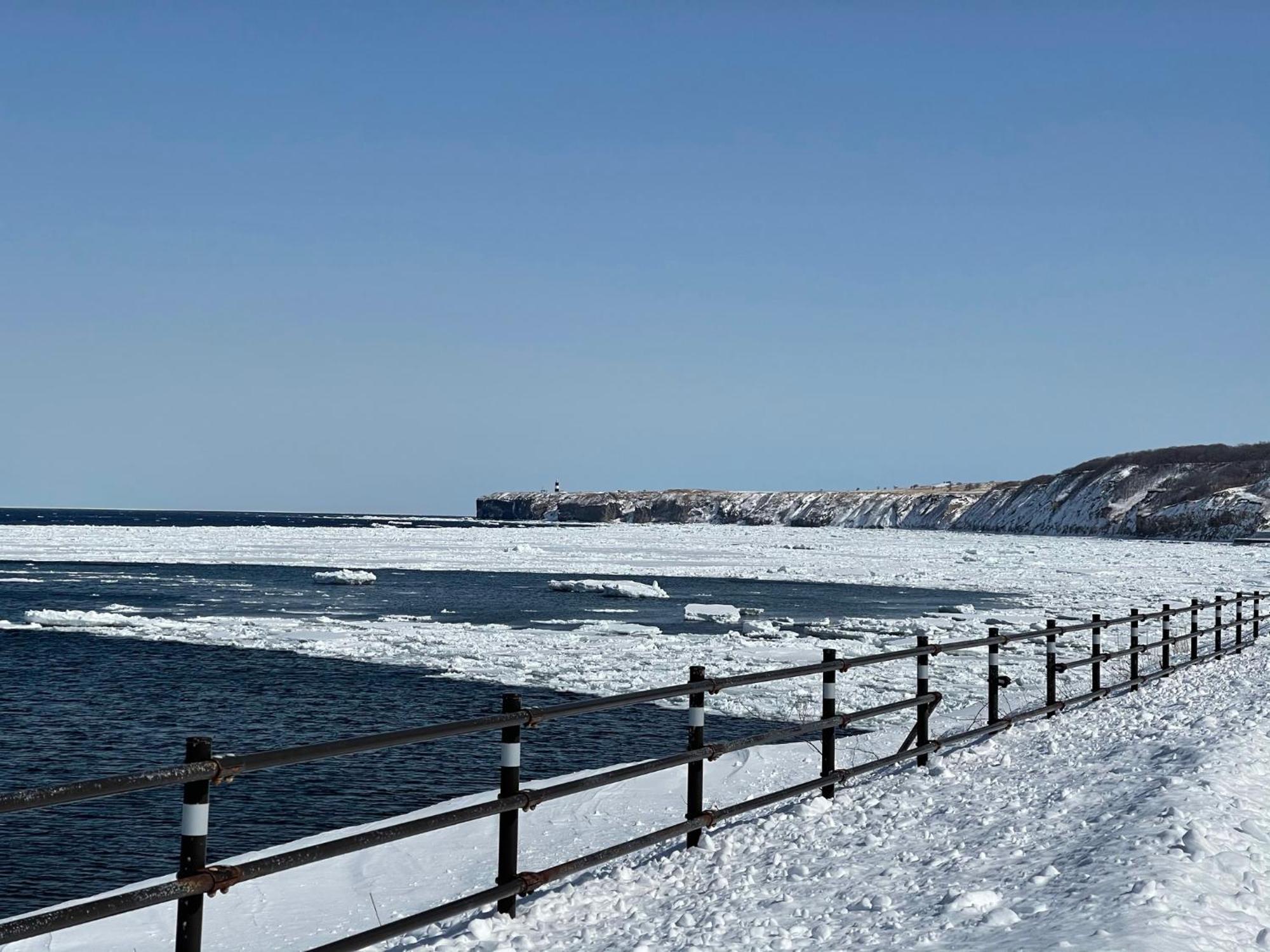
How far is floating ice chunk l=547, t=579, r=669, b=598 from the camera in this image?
138 ft

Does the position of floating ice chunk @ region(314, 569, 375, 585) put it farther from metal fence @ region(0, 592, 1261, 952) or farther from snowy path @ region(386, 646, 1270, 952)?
snowy path @ region(386, 646, 1270, 952)

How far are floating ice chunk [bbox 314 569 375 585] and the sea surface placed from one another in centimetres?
1090

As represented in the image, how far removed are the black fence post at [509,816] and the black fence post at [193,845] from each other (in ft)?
6.39

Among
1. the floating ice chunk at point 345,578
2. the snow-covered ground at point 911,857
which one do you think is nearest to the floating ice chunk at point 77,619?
the floating ice chunk at point 345,578

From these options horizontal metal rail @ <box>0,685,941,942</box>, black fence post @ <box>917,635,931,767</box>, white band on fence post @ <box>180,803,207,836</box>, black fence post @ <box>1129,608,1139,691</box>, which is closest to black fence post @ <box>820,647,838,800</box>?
horizontal metal rail @ <box>0,685,941,942</box>

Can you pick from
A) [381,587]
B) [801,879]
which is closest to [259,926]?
[801,879]

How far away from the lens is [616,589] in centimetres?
4241

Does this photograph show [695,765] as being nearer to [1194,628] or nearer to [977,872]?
[977,872]

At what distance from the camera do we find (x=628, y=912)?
270 inches

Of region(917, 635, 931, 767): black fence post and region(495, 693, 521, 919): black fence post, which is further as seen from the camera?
region(917, 635, 931, 767): black fence post

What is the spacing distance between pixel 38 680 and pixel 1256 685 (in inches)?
807

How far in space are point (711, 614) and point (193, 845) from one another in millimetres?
30566

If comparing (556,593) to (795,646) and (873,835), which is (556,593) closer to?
(795,646)

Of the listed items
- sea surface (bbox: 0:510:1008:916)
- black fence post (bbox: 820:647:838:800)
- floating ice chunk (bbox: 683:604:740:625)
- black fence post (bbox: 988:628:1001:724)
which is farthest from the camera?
floating ice chunk (bbox: 683:604:740:625)
